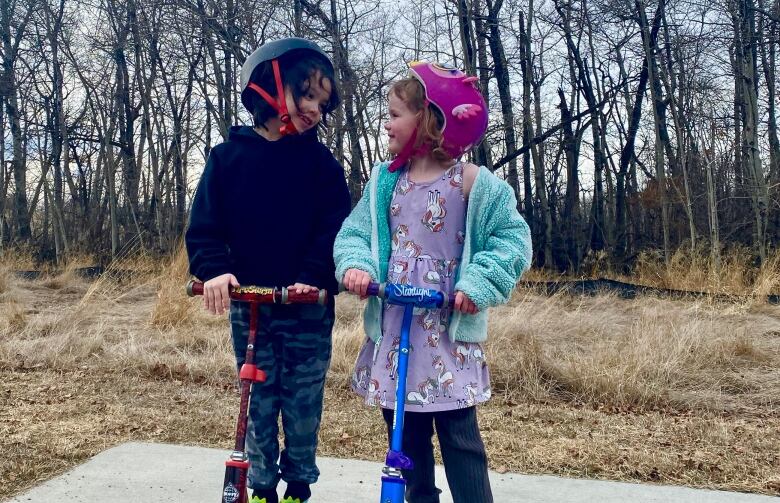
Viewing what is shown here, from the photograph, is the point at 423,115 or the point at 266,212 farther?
the point at 266,212

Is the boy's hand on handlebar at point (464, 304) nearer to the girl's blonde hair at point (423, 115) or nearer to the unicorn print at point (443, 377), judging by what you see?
the unicorn print at point (443, 377)

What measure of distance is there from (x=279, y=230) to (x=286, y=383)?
0.49m

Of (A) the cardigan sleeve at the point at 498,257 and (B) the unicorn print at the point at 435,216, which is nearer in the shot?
(A) the cardigan sleeve at the point at 498,257

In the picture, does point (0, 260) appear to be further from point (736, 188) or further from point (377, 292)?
point (736, 188)

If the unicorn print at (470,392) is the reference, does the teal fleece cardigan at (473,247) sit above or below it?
above

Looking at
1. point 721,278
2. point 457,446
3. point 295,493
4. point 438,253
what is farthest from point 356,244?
point 721,278

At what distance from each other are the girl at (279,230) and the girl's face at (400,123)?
311 mm

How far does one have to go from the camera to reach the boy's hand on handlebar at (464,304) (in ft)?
6.65

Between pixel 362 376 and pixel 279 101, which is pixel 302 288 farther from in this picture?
pixel 279 101

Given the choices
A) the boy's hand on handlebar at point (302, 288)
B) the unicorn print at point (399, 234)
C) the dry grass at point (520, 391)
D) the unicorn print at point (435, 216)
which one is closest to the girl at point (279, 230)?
the boy's hand on handlebar at point (302, 288)

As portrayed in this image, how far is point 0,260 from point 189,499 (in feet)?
34.6

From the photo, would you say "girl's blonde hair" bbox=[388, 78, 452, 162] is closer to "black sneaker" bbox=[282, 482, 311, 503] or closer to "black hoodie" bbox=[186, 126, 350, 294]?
"black hoodie" bbox=[186, 126, 350, 294]

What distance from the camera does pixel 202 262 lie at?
2.33m

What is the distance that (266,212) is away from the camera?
95.3 inches
